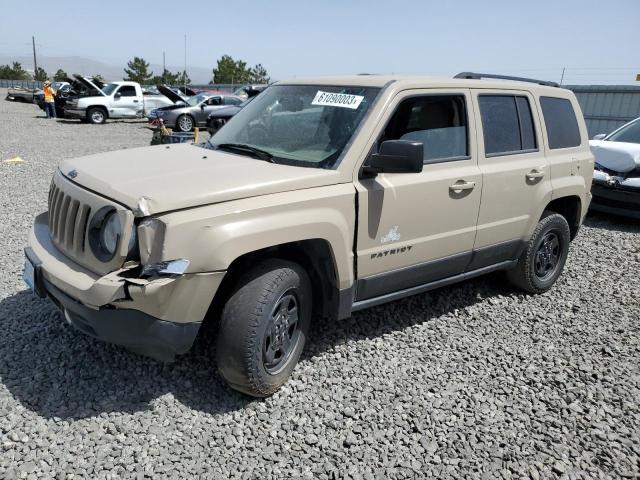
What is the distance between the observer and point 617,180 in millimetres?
7816

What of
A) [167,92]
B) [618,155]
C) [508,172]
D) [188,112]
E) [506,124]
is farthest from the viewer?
[188,112]

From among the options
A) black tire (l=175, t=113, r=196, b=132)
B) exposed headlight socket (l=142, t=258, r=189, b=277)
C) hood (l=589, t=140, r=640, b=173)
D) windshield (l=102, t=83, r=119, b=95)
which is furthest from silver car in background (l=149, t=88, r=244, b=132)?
exposed headlight socket (l=142, t=258, r=189, b=277)

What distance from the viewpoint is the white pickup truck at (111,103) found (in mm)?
21750

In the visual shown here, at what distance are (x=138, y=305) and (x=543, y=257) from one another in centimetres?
390

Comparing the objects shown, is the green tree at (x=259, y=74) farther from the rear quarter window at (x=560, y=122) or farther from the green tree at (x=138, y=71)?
the rear quarter window at (x=560, y=122)

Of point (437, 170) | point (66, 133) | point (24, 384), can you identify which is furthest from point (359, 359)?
point (66, 133)

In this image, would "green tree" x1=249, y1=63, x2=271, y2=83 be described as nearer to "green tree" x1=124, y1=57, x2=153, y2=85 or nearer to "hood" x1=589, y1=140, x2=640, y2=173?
"green tree" x1=124, y1=57, x2=153, y2=85

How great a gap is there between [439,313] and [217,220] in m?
2.51

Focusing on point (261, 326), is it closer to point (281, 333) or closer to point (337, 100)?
point (281, 333)

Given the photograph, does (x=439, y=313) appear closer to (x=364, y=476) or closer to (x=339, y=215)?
(x=339, y=215)

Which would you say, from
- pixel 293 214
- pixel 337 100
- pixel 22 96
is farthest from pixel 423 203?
pixel 22 96

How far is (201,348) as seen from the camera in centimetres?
369

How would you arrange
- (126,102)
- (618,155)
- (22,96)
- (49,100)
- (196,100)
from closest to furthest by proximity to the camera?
(618,155) → (196,100) → (126,102) → (49,100) → (22,96)

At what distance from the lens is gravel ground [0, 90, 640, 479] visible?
2752 mm
